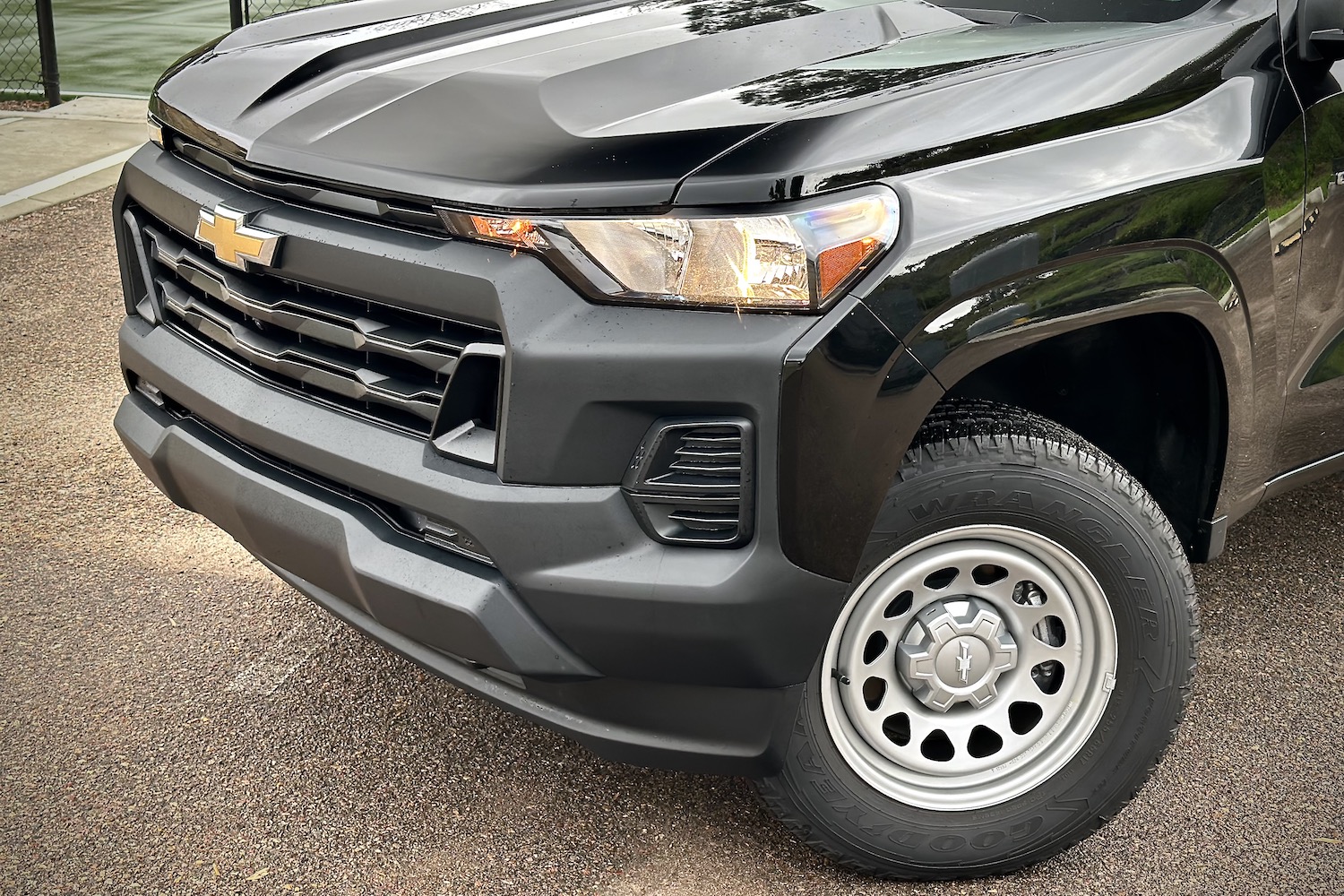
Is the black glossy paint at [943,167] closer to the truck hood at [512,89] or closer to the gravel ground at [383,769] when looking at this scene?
the truck hood at [512,89]

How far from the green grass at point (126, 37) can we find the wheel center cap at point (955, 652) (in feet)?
28.7

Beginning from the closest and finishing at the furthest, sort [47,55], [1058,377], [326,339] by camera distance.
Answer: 1. [326,339]
2. [1058,377]
3. [47,55]

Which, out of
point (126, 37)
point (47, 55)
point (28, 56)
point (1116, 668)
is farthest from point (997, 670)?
point (126, 37)

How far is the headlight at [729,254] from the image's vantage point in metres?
1.80

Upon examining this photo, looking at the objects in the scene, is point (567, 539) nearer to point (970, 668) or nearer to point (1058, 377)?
point (970, 668)

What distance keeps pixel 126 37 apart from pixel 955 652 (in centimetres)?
1164

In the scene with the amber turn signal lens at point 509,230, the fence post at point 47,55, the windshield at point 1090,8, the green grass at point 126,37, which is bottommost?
the green grass at point 126,37

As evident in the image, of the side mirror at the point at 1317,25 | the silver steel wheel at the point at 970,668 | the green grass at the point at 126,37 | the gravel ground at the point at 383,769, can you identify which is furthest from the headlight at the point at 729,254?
the green grass at the point at 126,37

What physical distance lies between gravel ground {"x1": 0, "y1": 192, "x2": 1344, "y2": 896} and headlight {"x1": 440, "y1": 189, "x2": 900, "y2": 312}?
1.13m

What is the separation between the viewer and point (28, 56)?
10.3 m

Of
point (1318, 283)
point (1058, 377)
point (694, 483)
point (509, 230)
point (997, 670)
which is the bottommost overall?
point (997, 670)

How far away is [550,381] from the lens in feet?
5.93

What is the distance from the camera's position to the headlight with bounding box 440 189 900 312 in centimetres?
180

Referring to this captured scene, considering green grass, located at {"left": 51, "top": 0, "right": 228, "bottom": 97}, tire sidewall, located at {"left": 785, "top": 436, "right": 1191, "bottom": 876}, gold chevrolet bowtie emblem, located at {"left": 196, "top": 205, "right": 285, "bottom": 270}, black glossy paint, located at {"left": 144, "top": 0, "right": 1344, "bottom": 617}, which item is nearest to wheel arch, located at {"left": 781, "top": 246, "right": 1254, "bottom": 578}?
black glossy paint, located at {"left": 144, "top": 0, "right": 1344, "bottom": 617}
